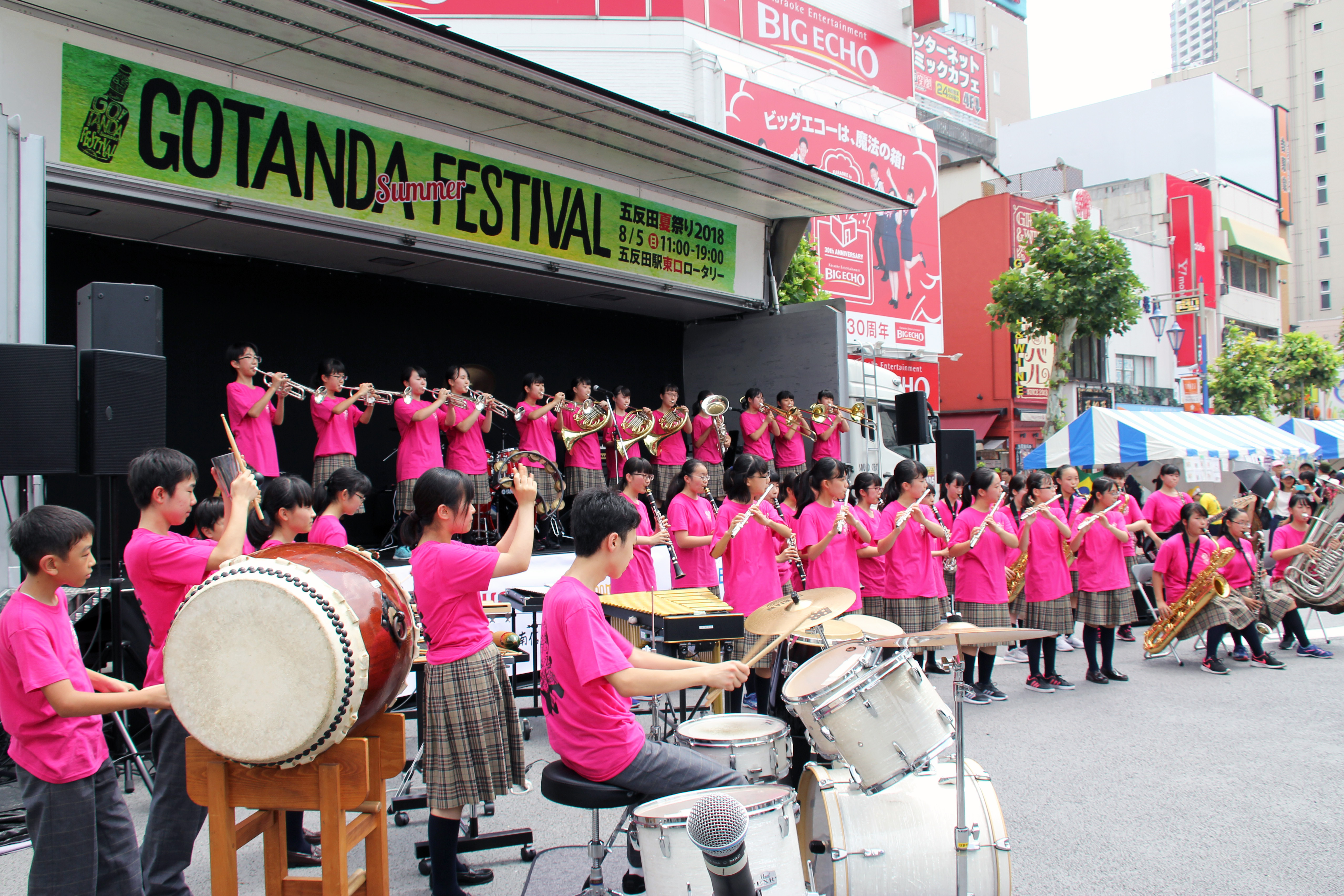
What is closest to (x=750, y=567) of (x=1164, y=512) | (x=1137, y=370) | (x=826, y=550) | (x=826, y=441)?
(x=826, y=550)

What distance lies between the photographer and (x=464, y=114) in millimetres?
7984

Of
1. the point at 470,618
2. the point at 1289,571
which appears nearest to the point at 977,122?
the point at 1289,571

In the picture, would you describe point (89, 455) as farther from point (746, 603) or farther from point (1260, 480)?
point (1260, 480)

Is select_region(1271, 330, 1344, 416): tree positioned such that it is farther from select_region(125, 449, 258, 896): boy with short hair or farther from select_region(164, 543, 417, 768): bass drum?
select_region(164, 543, 417, 768): bass drum

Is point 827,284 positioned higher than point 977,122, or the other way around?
point 977,122

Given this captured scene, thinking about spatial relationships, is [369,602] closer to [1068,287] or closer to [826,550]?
[826,550]

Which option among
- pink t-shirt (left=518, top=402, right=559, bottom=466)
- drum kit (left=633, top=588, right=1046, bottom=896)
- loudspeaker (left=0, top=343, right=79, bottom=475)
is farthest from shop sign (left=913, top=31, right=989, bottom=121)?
drum kit (left=633, top=588, right=1046, bottom=896)

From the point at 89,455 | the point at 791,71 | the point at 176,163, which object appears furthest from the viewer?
the point at 791,71

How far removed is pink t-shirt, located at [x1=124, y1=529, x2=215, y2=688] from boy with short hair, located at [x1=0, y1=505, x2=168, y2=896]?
278 mm

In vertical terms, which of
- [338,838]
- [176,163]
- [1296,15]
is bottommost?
[338,838]

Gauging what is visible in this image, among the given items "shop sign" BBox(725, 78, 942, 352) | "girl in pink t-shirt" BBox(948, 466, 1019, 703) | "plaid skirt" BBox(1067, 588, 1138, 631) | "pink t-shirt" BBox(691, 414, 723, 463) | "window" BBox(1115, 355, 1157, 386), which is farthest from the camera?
"window" BBox(1115, 355, 1157, 386)

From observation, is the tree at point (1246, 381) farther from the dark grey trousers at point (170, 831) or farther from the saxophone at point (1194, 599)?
the dark grey trousers at point (170, 831)

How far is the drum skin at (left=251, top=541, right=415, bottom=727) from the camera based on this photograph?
292cm

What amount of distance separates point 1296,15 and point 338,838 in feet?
225
